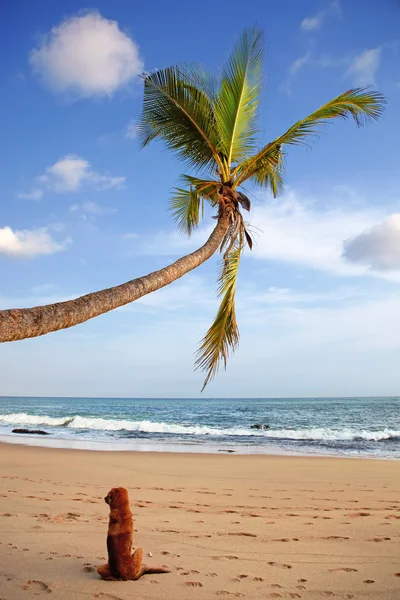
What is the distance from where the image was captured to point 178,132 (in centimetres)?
819

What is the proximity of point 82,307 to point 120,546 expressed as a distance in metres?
1.93

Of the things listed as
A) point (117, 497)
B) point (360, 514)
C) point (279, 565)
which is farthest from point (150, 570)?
point (360, 514)

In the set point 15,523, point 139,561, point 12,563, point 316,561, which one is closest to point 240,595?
point 139,561

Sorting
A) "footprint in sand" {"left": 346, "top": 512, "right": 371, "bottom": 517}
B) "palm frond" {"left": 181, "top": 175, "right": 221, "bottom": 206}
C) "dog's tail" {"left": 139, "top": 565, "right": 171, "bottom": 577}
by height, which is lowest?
"footprint in sand" {"left": 346, "top": 512, "right": 371, "bottom": 517}

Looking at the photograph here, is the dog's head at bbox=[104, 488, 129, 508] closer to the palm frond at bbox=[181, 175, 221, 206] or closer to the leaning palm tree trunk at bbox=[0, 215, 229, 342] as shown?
the leaning palm tree trunk at bbox=[0, 215, 229, 342]

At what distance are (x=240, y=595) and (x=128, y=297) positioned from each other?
2741 mm

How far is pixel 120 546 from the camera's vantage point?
3758 mm

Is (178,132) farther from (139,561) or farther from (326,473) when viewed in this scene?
(326,473)

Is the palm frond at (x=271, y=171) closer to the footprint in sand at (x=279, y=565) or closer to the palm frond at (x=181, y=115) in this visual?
the palm frond at (x=181, y=115)

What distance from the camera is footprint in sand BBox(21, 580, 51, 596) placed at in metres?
3.52

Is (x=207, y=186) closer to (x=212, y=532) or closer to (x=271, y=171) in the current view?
(x=271, y=171)

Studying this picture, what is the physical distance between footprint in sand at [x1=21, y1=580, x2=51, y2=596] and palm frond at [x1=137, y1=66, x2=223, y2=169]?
20.9ft

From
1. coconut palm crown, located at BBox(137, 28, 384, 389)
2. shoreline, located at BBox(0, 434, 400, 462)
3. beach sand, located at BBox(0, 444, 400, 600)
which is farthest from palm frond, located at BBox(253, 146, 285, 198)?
shoreline, located at BBox(0, 434, 400, 462)

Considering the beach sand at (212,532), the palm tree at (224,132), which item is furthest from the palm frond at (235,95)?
the beach sand at (212,532)
